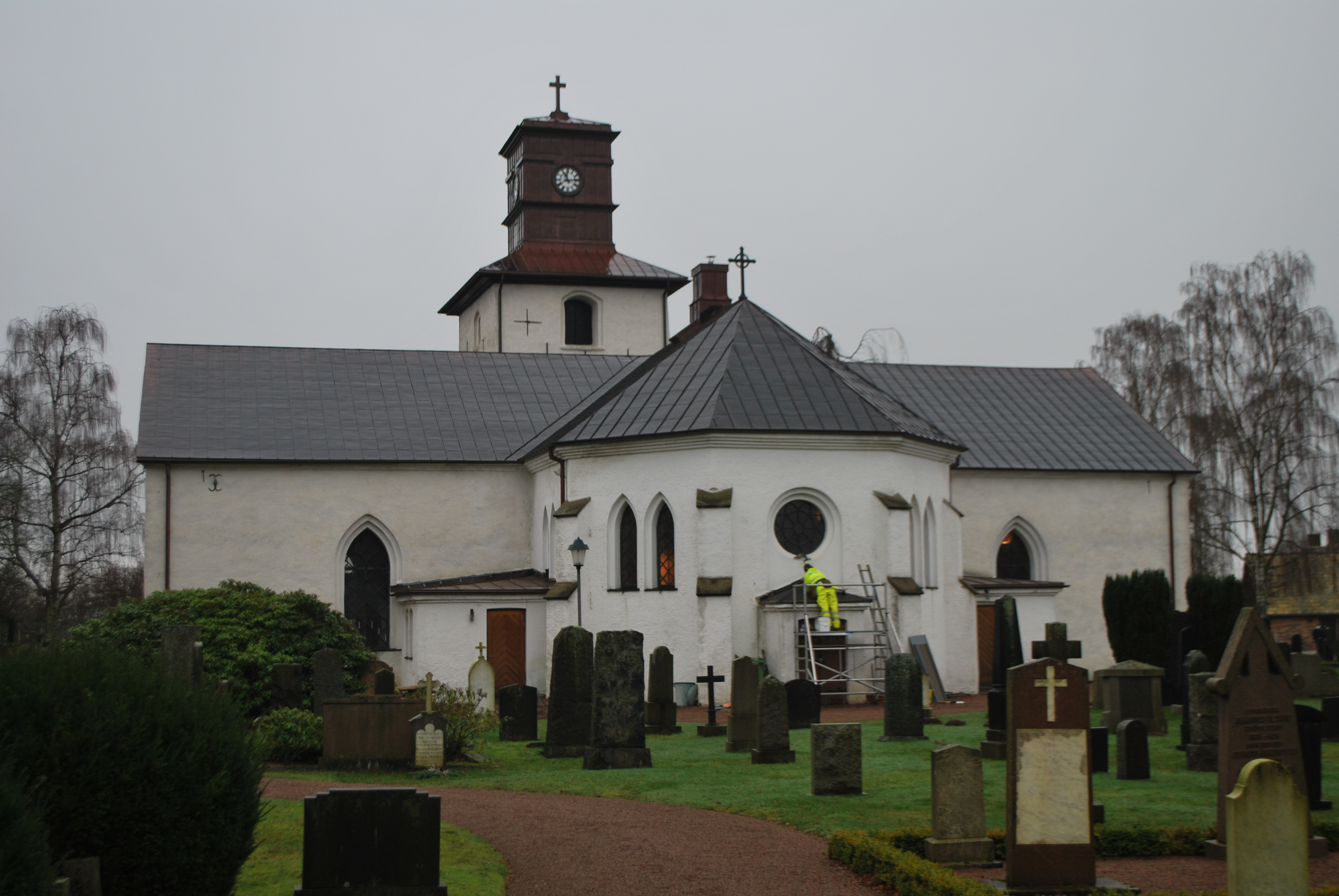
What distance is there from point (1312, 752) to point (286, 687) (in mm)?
12425

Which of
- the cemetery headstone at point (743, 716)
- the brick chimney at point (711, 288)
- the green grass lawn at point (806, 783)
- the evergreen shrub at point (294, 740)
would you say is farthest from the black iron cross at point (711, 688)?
the brick chimney at point (711, 288)

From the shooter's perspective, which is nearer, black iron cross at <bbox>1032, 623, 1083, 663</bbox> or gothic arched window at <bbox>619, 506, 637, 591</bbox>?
black iron cross at <bbox>1032, 623, 1083, 663</bbox>

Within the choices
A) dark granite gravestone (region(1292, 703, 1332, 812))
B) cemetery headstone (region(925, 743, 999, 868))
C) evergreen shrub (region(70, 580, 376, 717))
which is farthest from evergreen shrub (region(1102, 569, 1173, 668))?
cemetery headstone (region(925, 743, 999, 868))

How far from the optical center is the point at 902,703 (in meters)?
17.1

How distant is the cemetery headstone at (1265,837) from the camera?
21.8 feet

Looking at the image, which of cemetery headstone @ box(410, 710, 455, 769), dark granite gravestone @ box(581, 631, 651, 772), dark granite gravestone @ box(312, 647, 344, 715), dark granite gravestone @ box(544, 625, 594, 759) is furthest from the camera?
dark granite gravestone @ box(312, 647, 344, 715)

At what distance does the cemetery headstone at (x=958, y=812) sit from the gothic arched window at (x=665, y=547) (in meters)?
15.0

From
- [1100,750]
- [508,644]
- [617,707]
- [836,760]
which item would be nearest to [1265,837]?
[836,760]

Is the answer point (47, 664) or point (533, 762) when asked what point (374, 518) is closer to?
point (533, 762)

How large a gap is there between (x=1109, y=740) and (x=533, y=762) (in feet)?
23.8

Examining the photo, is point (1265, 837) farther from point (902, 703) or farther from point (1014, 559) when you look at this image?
point (1014, 559)

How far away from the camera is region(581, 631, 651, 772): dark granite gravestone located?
15336 millimetres

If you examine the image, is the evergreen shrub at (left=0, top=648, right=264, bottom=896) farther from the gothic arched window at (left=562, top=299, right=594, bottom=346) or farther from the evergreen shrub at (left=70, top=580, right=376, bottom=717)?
the gothic arched window at (left=562, top=299, right=594, bottom=346)

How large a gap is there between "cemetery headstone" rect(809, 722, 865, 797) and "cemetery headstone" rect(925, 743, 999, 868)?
2839 millimetres
